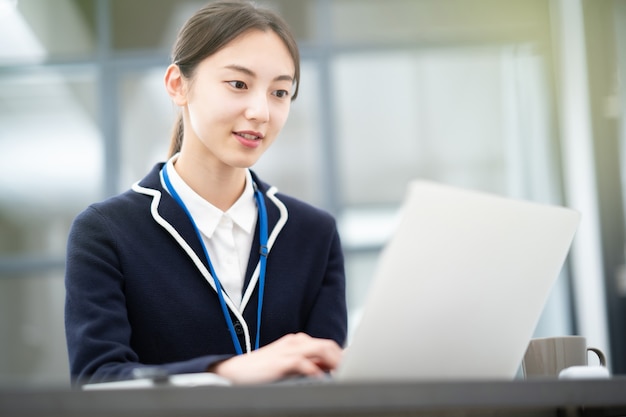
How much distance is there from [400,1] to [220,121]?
4.48 metres

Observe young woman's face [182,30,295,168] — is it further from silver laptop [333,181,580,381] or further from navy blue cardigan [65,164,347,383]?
silver laptop [333,181,580,381]

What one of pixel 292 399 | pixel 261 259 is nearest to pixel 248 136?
pixel 261 259

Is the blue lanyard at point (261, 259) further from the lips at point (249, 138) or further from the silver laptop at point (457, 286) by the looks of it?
the silver laptop at point (457, 286)

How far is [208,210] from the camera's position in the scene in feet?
5.34

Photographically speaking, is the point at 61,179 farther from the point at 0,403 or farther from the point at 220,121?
the point at 0,403

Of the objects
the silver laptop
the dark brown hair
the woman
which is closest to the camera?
the silver laptop

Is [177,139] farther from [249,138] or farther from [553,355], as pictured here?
[553,355]

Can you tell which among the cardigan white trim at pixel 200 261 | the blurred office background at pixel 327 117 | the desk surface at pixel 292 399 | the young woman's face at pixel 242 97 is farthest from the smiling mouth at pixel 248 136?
the blurred office background at pixel 327 117

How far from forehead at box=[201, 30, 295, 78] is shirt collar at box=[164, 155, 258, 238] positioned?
0.25 metres

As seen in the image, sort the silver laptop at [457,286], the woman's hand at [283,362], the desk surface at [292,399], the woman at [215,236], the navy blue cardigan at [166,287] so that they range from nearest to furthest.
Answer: the desk surface at [292,399], the silver laptop at [457,286], the woman's hand at [283,362], the navy blue cardigan at [166,287], the woman at [215,236]

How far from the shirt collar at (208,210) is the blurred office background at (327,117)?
3.69m

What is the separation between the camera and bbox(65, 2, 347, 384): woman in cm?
148

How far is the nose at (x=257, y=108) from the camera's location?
1570 millimetres

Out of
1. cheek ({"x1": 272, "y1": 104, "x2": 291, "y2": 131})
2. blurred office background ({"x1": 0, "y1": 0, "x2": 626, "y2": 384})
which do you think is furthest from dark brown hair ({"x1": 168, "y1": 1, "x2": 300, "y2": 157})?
blurred office background ({"x1": 0, "y1": 0, "x2": 626, "y2": 384})
